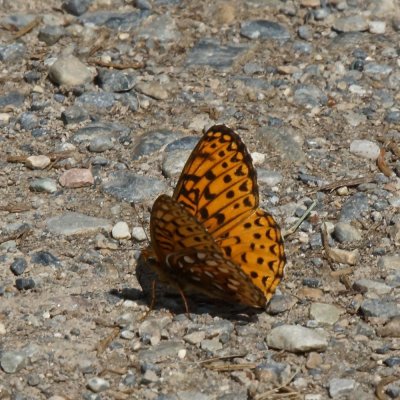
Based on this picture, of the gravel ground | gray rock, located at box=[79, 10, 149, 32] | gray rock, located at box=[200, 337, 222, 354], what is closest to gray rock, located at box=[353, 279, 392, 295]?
the gravel ground

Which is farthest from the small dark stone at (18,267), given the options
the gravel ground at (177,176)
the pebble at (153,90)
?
Result: the pebble at (153,90)

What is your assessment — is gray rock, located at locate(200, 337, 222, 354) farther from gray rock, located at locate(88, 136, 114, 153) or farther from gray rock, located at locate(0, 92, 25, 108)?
gray rock, located at locate(0, 92, 25, 108)

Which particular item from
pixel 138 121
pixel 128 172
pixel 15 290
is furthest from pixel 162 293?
pixel 138 121

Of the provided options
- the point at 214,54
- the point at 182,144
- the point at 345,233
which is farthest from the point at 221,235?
the point at 214,54

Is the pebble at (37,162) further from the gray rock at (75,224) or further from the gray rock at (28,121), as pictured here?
the gray rock at (75,224)

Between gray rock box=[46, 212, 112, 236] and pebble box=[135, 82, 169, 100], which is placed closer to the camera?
gray rock box=[46, 212, 112, 236]

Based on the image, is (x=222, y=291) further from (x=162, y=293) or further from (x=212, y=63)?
(x=212, y=63)

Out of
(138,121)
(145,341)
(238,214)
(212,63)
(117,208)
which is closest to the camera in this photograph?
(145,341)
